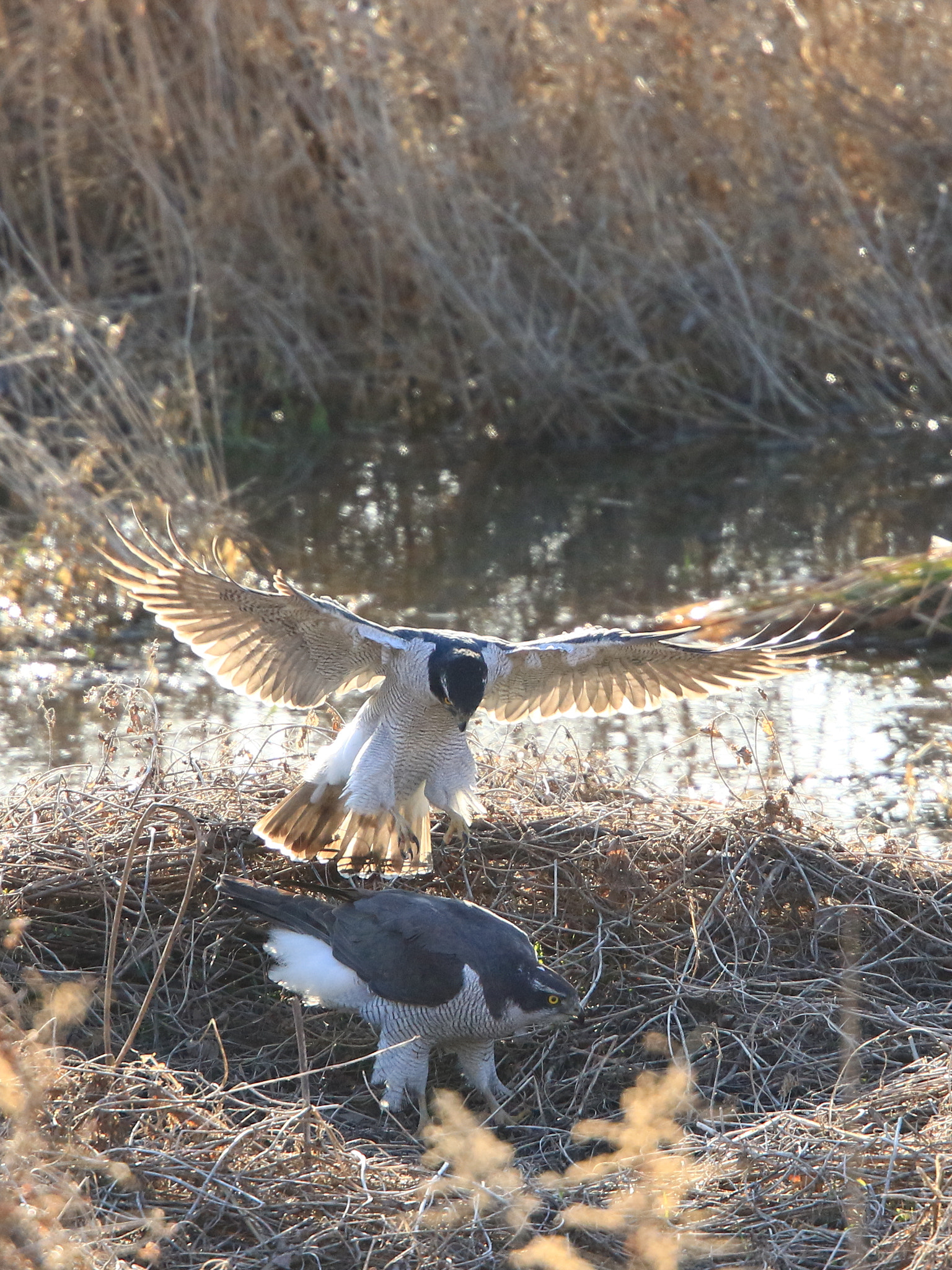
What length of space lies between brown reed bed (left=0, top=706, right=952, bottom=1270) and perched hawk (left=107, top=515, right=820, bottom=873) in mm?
187

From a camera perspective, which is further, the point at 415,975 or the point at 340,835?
the point at 340,835

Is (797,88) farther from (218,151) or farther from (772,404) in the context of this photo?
(218,151)

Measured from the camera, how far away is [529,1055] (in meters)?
4.11

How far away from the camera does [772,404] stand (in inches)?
452

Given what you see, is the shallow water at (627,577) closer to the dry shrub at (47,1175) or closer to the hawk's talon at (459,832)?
the hawk's talon at (459,832)

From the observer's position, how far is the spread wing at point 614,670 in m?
4.58

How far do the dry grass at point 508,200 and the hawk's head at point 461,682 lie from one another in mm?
A: 6603

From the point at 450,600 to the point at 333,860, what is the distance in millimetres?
3826

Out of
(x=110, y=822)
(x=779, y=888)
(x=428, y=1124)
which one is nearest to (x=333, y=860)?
(x=110, y=822)

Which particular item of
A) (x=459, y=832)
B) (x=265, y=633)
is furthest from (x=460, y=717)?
(x=265, y=633)

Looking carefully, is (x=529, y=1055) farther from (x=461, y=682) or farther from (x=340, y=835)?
(x=461, y=682)

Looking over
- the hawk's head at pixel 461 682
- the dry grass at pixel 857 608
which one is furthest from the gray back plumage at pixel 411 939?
the dry grass at pixel 857 608

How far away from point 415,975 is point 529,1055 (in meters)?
0.51

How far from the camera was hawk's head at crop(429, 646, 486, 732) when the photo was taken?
4223 millimetres
